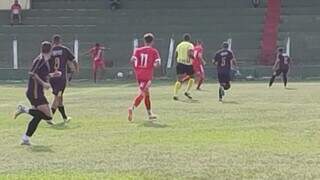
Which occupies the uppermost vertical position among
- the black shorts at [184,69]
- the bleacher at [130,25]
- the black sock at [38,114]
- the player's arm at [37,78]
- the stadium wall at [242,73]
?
the bleacher at [130,25]

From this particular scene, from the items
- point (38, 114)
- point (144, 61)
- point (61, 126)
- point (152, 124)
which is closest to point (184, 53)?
point (144, 61)

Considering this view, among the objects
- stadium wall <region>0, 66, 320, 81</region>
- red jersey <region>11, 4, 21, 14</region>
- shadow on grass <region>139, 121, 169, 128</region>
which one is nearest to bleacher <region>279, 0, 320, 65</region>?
stadium wall <region>0, 66, 320, 81</region>

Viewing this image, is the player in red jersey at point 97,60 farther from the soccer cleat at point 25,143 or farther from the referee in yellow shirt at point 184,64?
the soccer cleat at point 25,143

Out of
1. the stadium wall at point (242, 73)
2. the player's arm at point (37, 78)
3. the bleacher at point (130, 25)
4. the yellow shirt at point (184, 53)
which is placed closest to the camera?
the player's arm at point (37, 78)

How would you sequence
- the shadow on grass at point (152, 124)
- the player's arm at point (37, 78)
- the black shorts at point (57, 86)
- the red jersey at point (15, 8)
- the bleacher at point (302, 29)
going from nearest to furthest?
the player's arm at point (37, 78), the shadow on grass at point (152, 124), the black shorts at point (57, 86), the bleacher at point (302, 29), the red jersey at point (15, 8)

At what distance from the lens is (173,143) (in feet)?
45.0

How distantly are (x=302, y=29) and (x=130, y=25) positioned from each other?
9.30 metres

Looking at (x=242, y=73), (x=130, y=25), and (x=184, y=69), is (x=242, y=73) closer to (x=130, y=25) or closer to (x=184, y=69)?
(x=130, y=25)

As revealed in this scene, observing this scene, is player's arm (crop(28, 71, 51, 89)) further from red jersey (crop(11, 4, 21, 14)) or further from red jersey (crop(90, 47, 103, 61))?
red jersey (crop(11, 4, 21, 14))

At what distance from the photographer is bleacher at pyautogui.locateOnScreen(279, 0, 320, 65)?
137ft

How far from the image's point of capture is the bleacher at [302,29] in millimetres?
41812

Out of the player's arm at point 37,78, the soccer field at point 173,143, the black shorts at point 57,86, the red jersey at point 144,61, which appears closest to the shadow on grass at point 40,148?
the soccer field at point 173,143

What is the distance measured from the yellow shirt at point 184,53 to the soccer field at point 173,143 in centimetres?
286

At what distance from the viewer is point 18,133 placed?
1538 cm
